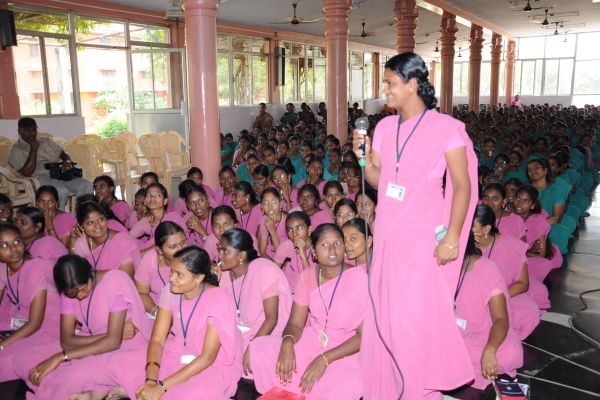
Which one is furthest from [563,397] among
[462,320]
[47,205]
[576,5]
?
[576,5]

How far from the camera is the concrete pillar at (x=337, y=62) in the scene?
821 centimetres

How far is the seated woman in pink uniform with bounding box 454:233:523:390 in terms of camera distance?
278cm

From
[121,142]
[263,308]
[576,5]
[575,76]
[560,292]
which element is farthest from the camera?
[575,76]

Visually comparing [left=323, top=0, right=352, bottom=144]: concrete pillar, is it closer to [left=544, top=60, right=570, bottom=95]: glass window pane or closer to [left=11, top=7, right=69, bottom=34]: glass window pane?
[left=11, top=7, right=69, bottom=34]: glass window pane

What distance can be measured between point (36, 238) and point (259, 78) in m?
11.4

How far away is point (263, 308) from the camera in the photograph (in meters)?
3.07

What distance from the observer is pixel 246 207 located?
4.62m

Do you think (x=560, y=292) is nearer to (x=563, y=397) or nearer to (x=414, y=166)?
(x=563, y=397)

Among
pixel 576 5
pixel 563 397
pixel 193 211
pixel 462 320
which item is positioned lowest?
pixel 563 397

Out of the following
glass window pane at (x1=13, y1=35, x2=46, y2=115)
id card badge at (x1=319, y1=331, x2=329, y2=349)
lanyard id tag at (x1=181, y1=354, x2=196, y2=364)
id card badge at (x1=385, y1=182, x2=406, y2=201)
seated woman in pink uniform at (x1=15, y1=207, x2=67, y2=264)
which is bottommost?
lanyard id tag at (x1=181, y1=354, x2=196, y2=364)

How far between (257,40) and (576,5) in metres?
10.0

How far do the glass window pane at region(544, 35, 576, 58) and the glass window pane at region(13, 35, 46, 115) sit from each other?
945 inches

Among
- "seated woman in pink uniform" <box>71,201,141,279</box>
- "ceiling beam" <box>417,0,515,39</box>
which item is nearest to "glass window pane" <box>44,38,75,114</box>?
"seated woman in pink uniform" <box>71,201,141,279</box>

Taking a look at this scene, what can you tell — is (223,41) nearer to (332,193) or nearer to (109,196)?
(109,196)
